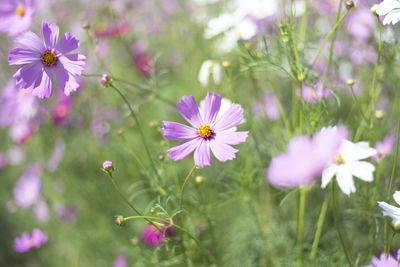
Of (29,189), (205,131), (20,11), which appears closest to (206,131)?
(205,131)

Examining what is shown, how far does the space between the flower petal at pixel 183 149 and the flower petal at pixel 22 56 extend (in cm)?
38

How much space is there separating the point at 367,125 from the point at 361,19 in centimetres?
65

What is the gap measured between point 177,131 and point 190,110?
0.17 ft

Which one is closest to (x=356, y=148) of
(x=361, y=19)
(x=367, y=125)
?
(x=367, y=125)

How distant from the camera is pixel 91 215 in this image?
1.72 m

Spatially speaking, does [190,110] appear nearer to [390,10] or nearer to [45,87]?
[45,87]

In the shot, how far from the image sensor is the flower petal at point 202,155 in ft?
2.12

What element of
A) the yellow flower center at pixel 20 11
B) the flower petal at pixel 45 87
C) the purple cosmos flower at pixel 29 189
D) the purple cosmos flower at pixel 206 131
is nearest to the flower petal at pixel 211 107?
the purple cosmos flower at pixel 206 131

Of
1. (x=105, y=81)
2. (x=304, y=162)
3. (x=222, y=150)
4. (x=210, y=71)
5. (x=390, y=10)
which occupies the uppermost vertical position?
(x=210, y=71)

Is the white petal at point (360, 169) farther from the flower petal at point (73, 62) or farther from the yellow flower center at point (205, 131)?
the flower petal at point (73, 62)

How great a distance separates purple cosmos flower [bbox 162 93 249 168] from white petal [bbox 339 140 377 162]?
0.19m

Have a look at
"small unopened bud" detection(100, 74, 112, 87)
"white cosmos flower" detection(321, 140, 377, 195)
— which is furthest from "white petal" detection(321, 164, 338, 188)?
"small unopened bud" detection(100, 74, 112, 87)

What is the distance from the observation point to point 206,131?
2.39 ft

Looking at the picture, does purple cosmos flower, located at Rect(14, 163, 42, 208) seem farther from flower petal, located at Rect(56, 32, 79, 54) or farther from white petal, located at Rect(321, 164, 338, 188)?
white petal, located at Rect(321, 164, 338, 188)
